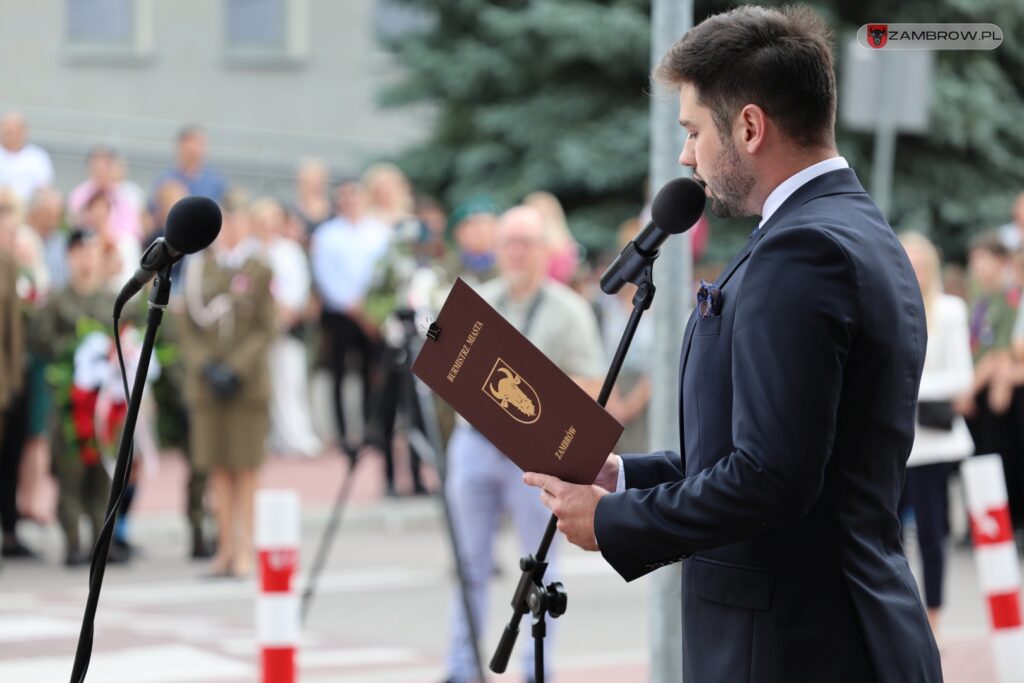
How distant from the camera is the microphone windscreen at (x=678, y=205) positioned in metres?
3.71

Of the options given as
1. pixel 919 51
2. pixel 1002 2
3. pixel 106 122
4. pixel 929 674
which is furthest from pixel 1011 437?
pixel 106 122

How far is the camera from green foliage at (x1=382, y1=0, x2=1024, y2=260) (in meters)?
19.4

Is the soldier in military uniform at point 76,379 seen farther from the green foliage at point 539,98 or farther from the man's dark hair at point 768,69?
the green foliage at point 539,98

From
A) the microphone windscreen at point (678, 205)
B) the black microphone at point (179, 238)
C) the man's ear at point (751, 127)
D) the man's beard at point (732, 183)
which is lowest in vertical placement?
the black microphone at point (179, 238)

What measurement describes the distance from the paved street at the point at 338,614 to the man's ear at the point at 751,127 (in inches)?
206

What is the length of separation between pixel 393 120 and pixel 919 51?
1671 cm

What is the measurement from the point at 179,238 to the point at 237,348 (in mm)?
7416

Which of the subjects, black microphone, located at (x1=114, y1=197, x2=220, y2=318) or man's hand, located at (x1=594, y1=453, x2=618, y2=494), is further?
black microphone, located at (x1=114, y1=197, x2=220, y2=318)

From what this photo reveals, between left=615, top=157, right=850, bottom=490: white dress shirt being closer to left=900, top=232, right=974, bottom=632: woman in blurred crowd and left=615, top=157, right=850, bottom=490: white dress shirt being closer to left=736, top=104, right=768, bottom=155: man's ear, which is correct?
left=736, top=104, right=768, bottom=155: man's ear

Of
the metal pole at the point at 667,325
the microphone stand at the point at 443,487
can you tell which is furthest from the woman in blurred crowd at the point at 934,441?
the metal pole at the point at 667,325

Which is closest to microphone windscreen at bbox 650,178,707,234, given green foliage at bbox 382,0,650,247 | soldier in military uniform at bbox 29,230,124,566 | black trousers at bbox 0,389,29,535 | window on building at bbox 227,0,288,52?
soldier in military uniform at bbox 29,230,124,566

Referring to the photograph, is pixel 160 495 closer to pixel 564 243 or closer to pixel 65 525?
pixel 65 525

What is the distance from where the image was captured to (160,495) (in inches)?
566

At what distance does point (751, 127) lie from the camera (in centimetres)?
333
